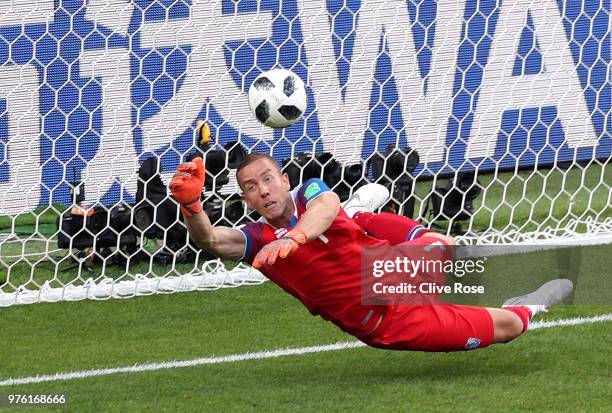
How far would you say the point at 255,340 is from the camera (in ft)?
21.1

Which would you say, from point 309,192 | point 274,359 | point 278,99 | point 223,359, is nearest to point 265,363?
point 274,359

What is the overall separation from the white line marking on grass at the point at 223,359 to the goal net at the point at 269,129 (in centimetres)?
168

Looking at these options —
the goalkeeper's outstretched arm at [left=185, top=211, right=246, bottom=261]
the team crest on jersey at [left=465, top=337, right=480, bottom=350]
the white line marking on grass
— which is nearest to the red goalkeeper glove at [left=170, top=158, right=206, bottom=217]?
the goalkeeper's outstretched arm at [left=185, top=211, right=246, bottom=261]

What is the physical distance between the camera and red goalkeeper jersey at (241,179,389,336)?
5.31m

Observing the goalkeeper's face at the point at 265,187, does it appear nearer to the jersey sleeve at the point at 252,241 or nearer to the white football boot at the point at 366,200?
the jersey sleeve at the point at 252,241

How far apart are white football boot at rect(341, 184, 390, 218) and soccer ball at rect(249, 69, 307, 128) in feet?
1.89

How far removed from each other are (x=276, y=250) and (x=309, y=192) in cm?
83

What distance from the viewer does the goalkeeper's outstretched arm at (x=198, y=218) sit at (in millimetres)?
4918

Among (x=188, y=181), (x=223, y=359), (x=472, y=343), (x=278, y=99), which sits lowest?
(x=223, y=359)

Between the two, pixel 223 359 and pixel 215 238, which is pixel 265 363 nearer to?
pixel 223 359

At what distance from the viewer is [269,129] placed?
8.92 m

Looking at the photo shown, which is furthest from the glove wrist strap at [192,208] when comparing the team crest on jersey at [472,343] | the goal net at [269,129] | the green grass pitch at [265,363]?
the goal net at [269,129]

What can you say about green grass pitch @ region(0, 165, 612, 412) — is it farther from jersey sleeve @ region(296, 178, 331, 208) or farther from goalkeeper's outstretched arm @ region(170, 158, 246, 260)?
jersey sleeve @ region(296, 178, 331, 208)

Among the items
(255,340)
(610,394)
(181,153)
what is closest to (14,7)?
(181,153)
